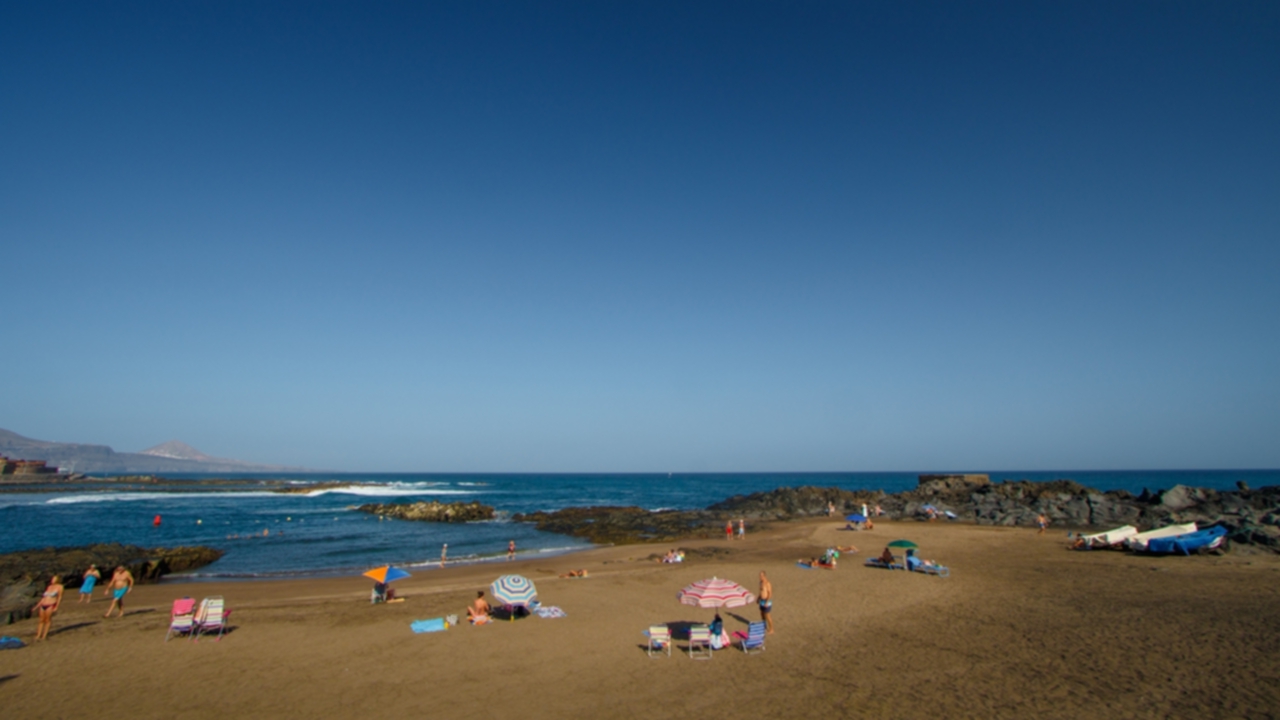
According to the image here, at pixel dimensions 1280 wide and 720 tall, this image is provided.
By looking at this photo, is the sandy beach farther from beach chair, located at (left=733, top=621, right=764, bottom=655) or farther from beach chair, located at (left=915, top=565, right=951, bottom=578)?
beach chair, located at (left=915, top=565, right=951, bottom=578)

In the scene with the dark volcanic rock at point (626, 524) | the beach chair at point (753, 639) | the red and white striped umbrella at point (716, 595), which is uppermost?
the red and white striped umbrella at point (716, 595)

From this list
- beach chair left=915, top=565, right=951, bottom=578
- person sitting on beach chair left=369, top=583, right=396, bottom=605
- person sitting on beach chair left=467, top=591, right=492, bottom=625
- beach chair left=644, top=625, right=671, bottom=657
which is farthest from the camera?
beach chair left=915, top=565, right=951, bottom=578

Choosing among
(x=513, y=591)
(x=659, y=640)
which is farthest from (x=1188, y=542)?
(x=513, y=591)

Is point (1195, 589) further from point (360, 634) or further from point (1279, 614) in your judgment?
point (360, 634)

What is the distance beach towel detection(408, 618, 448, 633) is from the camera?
14.5 metres

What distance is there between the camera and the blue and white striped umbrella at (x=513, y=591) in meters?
15.3

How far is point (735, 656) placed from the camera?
12422 mm

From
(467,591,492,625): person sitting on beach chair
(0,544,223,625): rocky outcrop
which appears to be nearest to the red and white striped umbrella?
(467,591,492,625): person sitting on beach chair

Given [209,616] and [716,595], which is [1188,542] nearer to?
[716,595]

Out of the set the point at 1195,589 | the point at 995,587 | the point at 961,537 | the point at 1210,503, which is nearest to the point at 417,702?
the point at 995,587

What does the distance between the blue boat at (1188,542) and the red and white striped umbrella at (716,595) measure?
20009 millimetres

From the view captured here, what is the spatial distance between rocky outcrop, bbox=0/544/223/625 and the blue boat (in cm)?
3749

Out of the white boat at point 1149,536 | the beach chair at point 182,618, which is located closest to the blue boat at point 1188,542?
the white boat at point 1149,536

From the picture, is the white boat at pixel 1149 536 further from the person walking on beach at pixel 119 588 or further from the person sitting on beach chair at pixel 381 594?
the person walking on beach at pixel 119 588
